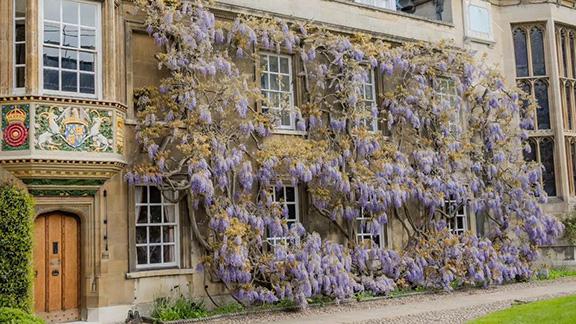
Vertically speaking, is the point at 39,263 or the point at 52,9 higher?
the point at 52,9

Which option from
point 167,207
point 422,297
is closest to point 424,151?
point 422,297

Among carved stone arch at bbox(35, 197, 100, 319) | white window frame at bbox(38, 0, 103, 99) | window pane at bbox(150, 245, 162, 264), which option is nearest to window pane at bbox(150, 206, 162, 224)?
window pane at bbox(150, 245, 162, 264)

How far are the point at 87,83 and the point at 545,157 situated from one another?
46.7ft

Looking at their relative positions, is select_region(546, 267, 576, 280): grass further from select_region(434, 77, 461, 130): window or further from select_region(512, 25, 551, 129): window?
select_region(434, 77, 461, 130): window

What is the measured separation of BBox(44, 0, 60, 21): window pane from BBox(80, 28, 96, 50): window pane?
0.54 metres

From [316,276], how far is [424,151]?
195 inches

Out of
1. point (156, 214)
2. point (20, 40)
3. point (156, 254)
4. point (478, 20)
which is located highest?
point (478, 20)

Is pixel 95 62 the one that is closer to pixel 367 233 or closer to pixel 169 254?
pixel 169 254

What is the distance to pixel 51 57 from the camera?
12266mm

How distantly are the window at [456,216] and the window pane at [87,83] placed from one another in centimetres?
991

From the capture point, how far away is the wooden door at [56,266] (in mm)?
12227

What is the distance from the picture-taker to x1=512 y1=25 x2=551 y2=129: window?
2059cm

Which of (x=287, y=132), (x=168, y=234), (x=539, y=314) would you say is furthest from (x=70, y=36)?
(x=539, y=314)

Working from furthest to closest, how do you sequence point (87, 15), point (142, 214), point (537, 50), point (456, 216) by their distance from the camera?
1. point (537, 50)
2. point (456, 216)
3. point (142, 214)
4. point (87, 15)
